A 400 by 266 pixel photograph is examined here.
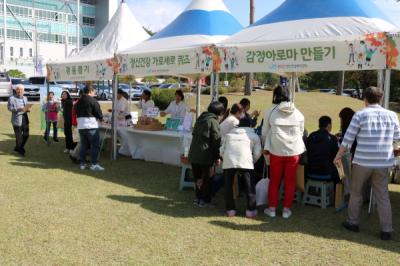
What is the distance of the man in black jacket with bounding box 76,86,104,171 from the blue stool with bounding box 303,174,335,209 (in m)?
4.09

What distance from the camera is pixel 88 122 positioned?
8.68 meters

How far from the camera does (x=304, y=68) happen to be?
6355 mm

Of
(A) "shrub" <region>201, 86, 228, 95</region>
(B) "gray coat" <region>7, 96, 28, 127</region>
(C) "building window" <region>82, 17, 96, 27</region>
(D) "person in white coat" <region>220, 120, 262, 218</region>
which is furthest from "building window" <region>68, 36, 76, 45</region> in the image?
(D) "person in white coat" <region>220, 120, 262, 218</region>

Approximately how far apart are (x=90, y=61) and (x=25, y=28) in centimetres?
6292

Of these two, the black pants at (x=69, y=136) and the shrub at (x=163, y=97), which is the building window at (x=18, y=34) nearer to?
the shrub at (x=163, y=97)

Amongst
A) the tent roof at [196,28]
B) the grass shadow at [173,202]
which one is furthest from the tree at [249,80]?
the grass shadow at [173,202]

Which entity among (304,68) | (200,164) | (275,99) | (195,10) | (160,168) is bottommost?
(160,168)

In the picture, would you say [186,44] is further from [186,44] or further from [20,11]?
[20,11]

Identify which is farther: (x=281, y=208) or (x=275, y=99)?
(x=281, y=208)

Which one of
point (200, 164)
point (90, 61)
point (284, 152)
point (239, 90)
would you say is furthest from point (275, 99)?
Answer: point (239, 90)

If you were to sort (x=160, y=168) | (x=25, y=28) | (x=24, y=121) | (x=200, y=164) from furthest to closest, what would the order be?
(x=25, y=28), (x=24, y=121), (x=160, y=168), (x=200, y=164)

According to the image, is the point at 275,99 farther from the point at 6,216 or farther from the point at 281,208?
the point at 6,216

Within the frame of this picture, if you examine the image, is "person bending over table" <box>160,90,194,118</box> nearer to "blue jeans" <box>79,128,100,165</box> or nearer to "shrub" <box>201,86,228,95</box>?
"blue jeans" <box>79,128,100,165</box>

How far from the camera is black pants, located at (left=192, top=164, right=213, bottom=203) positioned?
6.29m
